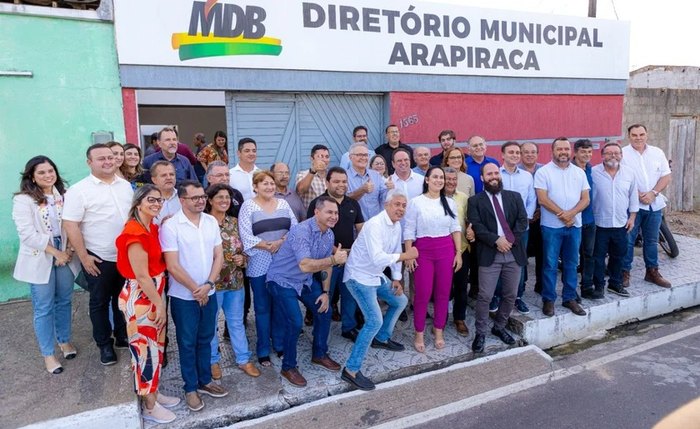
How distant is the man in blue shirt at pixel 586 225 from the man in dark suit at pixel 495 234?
1.09m

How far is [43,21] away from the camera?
5344mm

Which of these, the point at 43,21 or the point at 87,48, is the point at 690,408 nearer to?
the point at 87,48

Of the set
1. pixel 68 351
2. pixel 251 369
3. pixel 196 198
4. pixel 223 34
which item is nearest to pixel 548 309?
pixel 251 369

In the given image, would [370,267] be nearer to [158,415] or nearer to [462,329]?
[462,329]

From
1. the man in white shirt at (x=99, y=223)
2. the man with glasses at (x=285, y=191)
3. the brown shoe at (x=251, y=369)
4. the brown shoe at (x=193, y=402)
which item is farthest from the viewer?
the man with glasses at (x=285, y=191)

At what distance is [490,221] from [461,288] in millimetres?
813

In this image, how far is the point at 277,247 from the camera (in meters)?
3.98

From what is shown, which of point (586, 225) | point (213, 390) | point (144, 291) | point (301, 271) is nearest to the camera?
point (144, 291)

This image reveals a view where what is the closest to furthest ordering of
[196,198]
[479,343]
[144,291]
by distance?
[144,291]
[196,198]
[479,343]

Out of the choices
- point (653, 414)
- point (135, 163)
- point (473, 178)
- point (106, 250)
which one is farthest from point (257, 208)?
point (653, 414)

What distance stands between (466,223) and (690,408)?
92.8 inches

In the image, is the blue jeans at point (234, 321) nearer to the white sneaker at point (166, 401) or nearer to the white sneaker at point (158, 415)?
the white sneaker at point (166, 401)

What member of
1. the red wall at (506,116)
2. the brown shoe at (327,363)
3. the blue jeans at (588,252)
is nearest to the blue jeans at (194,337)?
the brown shoe at (327,363)

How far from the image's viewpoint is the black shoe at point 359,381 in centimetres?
394
